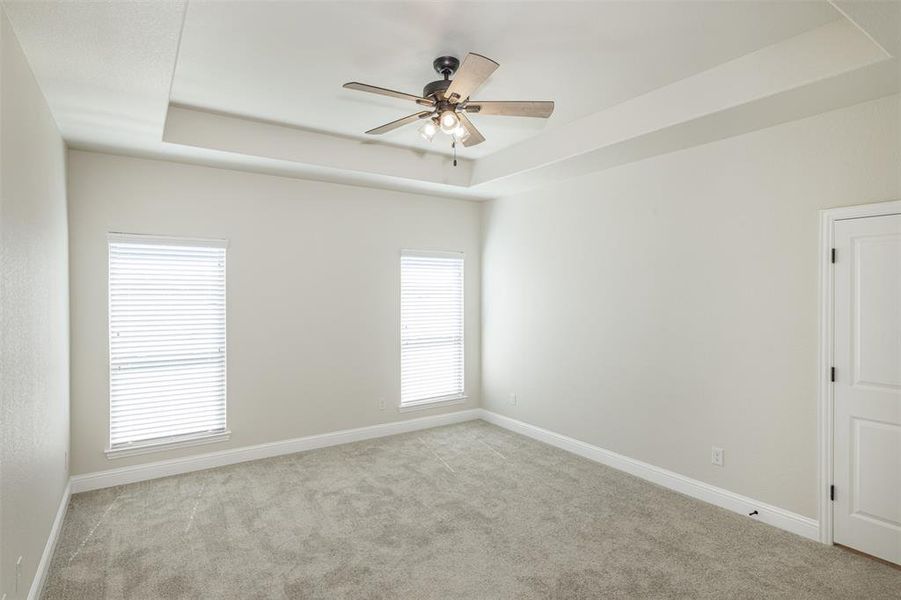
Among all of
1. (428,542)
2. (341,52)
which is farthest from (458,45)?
(428,542)

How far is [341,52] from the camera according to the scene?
2.86 m

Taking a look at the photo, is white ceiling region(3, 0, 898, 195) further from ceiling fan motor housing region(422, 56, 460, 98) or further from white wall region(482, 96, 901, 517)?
white wall region(482, 96, 901, 517)

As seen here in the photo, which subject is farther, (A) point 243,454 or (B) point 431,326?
(B) point 431,326

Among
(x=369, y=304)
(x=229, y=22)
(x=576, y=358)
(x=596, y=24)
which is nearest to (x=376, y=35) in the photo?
(x=229, y=22)

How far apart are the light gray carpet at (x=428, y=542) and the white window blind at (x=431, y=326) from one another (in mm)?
1457

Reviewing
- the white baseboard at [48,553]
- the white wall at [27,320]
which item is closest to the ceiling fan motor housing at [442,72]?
the white wall at [27,320]

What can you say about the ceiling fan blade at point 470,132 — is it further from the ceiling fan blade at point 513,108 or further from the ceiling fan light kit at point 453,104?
the ceiling fan blade at point 513,108

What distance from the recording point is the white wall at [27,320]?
2008 millimetres

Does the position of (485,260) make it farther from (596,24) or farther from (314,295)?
(596,24)

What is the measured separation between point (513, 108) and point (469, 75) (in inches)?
17.4

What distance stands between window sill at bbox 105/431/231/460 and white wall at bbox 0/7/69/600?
69 cm

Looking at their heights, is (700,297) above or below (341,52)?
below

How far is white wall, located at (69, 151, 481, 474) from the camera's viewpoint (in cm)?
389

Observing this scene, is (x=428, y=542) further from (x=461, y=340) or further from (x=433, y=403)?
(x=461, y=340)
